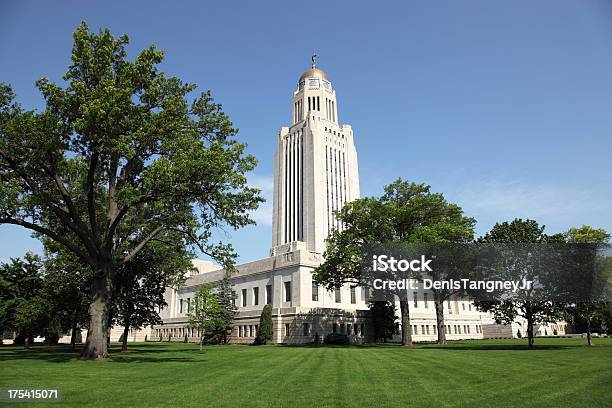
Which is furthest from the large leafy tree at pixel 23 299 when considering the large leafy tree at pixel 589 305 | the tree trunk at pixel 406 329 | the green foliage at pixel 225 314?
the large leafy tree at pixel 589 305

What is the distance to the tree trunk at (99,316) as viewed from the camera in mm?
26484

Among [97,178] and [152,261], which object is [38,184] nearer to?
[97,178]

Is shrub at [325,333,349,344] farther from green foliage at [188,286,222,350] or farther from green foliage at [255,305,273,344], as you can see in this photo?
green foliage at [188,286,222,350]

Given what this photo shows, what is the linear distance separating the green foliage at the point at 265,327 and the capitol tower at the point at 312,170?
2856 centimetres

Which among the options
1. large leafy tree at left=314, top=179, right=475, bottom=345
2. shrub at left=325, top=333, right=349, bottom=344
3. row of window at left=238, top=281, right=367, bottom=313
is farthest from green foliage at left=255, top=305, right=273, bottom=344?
large leafy tree at left=314, top=179, right=475, bottom=345

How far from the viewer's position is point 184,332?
79750 mm

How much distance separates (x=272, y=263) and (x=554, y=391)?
171 feet

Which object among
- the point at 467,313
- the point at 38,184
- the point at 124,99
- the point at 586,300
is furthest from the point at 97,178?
the point at 467,313

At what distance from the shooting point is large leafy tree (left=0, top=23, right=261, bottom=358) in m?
24.1

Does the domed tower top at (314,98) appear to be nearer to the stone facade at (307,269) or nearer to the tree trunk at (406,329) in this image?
the stone facade at (307,269)

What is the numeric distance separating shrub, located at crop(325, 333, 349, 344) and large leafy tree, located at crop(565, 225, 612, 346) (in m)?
24.1

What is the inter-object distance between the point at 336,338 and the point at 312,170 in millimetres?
48081

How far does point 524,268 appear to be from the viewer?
1417 inches

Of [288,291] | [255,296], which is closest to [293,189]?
[255,296]
